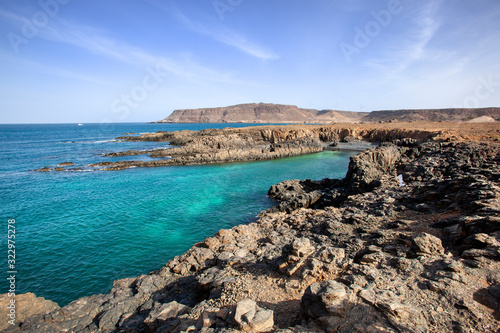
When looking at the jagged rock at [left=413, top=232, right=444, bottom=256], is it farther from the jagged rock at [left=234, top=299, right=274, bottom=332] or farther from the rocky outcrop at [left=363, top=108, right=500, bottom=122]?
the rocky outcrop at [left=363, top=108, right=500, bottom=122]

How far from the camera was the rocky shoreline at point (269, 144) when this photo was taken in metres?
36.5

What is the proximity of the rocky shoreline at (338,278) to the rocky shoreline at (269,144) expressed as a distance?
26.5 m

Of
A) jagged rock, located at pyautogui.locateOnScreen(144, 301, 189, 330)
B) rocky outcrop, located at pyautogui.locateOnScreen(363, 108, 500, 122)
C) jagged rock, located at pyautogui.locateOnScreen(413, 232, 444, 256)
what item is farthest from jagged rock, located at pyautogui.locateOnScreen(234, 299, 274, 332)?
rocky outcrop, located at pyautogui.locateOnScreen(363, 108, 500, 122)

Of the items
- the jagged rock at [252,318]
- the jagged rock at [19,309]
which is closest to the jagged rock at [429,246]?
the jagged rock at [252,318]

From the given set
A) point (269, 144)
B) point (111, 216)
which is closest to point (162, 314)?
point (111, 216)

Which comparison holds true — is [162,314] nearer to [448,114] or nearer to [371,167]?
[371,167]

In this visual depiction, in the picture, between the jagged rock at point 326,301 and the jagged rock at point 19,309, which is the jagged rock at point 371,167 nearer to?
the jagged rock at point 326,301

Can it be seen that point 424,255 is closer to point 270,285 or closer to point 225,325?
point 270,285

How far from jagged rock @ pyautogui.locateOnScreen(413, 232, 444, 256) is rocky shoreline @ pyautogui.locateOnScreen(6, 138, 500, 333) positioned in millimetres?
34

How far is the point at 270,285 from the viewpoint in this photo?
7.33m

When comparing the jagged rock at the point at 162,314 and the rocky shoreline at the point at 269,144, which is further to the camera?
the rocky shoreline at the point at 269,144

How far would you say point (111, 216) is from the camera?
58.0 ft

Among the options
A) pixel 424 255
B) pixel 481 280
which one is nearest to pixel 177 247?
pixel 424 255

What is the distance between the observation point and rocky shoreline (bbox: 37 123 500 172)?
3653 cm
